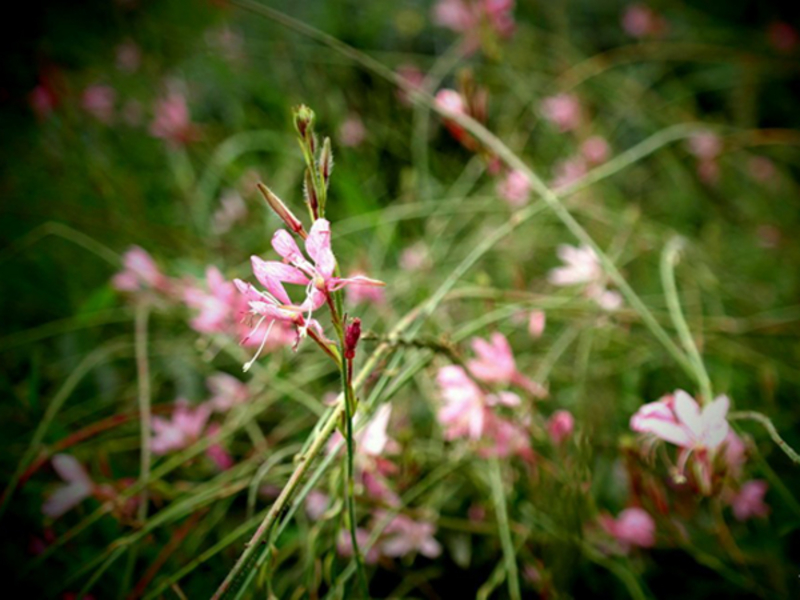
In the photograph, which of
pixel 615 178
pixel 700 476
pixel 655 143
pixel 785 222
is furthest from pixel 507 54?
pixel 700 476

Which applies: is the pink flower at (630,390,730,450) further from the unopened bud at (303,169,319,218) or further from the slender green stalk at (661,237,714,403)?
the unopened bud at (303,169,319,218)

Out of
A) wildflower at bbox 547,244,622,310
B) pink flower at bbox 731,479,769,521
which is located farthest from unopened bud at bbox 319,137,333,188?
pink flower at bbox 731,479,769,521

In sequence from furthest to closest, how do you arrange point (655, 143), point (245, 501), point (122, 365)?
point (122, 365) → point (245, 501) → point (655, 143)

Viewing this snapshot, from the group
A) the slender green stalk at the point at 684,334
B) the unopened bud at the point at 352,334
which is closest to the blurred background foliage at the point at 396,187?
the slender green stalk at the point at 684,334

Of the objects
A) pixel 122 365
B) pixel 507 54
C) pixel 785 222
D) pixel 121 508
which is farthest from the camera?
pixel 507 54

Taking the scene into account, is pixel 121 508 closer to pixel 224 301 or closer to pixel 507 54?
pixel 224 301

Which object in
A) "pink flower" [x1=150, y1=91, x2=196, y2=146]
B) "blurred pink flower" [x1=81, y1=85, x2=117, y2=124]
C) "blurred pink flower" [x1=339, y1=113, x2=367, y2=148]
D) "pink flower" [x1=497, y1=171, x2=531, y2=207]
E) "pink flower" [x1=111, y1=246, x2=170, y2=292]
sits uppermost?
"blurred pink flower" [x1=81, y1=85, x2=117, y2=124]
